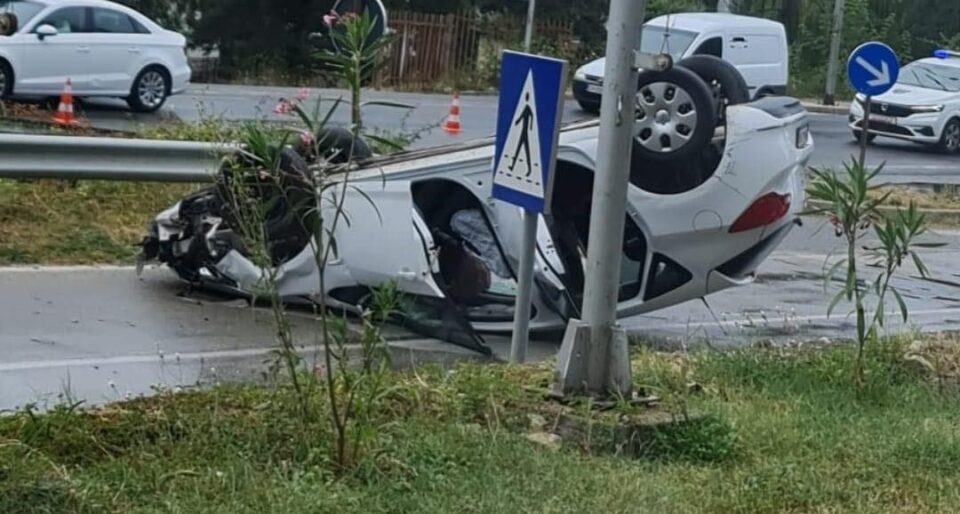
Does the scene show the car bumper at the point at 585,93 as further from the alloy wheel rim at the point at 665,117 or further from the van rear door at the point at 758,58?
the alloy wheel rim at the point at 665,117

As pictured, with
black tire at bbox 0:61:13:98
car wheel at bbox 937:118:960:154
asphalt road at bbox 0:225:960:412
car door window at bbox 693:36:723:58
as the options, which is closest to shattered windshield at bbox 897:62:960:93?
car wheel at bbox 937:118:960:154

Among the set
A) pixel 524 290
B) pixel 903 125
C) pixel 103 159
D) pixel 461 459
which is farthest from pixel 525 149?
pixel 903 125

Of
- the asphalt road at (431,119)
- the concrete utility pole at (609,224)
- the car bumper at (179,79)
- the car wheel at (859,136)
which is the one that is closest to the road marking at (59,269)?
the concrete utility pole at (609,224)

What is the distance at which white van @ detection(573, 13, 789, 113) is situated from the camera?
32.2 m

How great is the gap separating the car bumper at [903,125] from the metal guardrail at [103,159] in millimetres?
22260

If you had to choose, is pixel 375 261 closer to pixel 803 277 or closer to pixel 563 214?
pixel 563 214

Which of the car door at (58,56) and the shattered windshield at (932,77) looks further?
the shattered windshield at (932,77)

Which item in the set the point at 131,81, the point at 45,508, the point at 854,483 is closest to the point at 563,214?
the point at 854,483

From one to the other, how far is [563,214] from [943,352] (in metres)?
2.49

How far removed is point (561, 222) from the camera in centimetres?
996

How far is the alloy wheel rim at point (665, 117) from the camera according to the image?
31.3ft

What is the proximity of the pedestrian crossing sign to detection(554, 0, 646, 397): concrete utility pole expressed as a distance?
619 mm

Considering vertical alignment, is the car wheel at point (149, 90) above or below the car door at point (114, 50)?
below

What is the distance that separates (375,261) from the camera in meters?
9.46
